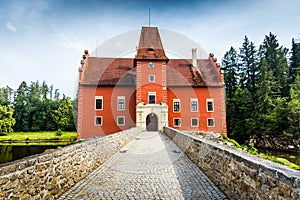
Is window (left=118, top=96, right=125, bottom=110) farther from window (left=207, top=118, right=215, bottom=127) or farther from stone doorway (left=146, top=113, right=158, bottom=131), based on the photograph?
window (left=207, top=118, right=215, bottom=127)

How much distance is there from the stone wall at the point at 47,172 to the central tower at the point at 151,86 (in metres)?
17.4

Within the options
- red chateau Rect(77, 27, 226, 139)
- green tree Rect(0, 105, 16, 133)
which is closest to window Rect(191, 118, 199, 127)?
red chateau Rect(77, 27, 226, 139)

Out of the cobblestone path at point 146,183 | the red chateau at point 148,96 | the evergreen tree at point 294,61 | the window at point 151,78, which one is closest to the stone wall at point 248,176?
the cobblestone path at point 146,183

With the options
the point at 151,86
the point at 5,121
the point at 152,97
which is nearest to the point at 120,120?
the point at 152,97

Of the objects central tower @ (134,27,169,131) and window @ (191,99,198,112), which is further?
window @ (191,99,198,112)

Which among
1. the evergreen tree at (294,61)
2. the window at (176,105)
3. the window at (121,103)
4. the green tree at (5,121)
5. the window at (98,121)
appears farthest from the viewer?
the green tree at (5,121)

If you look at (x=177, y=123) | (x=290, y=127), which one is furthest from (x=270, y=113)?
(x=177, y=123)

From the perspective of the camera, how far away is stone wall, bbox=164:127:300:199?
2.33 m

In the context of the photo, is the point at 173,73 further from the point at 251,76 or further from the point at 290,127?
the point at 251,76

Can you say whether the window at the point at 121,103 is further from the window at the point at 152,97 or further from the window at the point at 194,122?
the window at the point at 194,122

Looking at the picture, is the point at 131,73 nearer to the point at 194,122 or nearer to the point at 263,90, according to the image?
the point at 194,122

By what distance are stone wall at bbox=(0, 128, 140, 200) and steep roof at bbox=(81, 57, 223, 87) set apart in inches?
815

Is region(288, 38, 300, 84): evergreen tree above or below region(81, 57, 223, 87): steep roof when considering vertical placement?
above

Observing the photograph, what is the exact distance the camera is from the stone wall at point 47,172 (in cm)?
269
